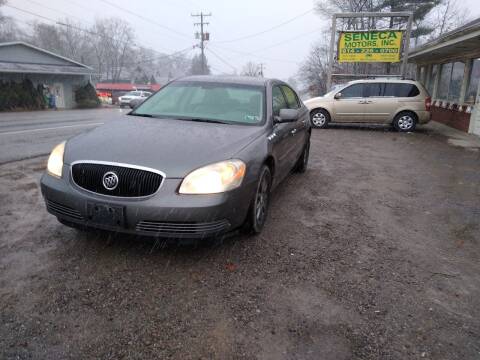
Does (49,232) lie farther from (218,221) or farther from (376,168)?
(376,168)

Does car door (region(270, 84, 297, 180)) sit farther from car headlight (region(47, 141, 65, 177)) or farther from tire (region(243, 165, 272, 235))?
car headlight (region(47, 141, 65, 177))

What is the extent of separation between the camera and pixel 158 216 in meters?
2.80

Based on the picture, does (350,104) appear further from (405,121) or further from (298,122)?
(298,122)

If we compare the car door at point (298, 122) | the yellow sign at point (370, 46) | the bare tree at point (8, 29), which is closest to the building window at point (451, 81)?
the yellow sign at point (370, 46)

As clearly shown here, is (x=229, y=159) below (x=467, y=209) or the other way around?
the other way around

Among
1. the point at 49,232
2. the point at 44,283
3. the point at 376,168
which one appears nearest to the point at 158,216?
the point at 44,283

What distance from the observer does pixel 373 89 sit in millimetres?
12906

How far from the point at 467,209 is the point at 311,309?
3.44m

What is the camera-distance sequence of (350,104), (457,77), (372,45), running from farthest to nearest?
(372,45)
(457,77)
(350,104)

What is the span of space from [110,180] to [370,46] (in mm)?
16057

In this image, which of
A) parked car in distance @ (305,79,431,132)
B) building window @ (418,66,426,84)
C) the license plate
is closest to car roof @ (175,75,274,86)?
Result: the license plate

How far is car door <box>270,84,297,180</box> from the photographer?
13.7 feet

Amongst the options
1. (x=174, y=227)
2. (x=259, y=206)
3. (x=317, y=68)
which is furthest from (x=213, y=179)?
(x=317, y=68)

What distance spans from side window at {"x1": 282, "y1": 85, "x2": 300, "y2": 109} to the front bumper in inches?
110
